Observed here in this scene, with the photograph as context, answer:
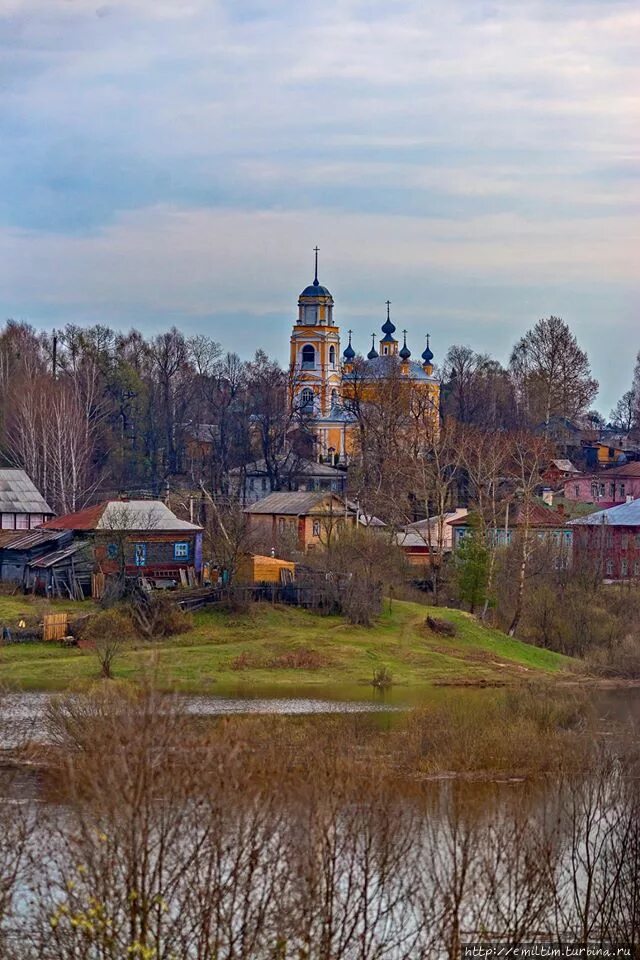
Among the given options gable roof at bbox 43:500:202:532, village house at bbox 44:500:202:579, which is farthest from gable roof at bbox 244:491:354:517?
village house at bbox 44:500:202:579

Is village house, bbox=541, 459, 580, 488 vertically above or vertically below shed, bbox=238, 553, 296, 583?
above

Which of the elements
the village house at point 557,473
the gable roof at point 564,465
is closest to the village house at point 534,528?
the village house at point 557,473

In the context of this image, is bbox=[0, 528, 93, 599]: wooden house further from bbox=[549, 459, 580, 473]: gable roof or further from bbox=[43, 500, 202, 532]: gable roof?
bbox=[549, 459, 580, 473]: gable roof

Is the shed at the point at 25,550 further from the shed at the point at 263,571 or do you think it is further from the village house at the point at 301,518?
the village house at the point at 301,518

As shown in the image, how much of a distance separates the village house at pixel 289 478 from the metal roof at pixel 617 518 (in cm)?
1510

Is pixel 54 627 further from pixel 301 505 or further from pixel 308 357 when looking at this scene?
pixel 308 357

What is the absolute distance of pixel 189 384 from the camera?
9031 centimetres

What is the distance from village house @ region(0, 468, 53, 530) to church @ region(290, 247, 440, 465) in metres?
33.0

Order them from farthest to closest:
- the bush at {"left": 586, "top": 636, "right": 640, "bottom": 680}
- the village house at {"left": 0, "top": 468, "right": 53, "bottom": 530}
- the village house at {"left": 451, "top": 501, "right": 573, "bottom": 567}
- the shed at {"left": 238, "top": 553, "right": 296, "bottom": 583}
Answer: the village house at {"left": 451, "top": 501, "right": 573, "bottom": 567} < the village house at {"left": 0, "top": 468, "right": 53, "bottom": 530} < the shed at {"left": 238, "top": 553, "right": 296, "bottom": 583} < the bush at {"left": 586, "top": 636, "right": 640, "bottom": 680}

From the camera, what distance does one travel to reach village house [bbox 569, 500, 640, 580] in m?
60.0

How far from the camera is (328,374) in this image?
9969 centimetres

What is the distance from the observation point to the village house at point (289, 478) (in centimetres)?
7644

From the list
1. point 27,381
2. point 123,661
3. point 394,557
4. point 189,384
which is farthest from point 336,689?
point 189,384

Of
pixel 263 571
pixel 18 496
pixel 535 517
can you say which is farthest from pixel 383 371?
pixel 263 571
